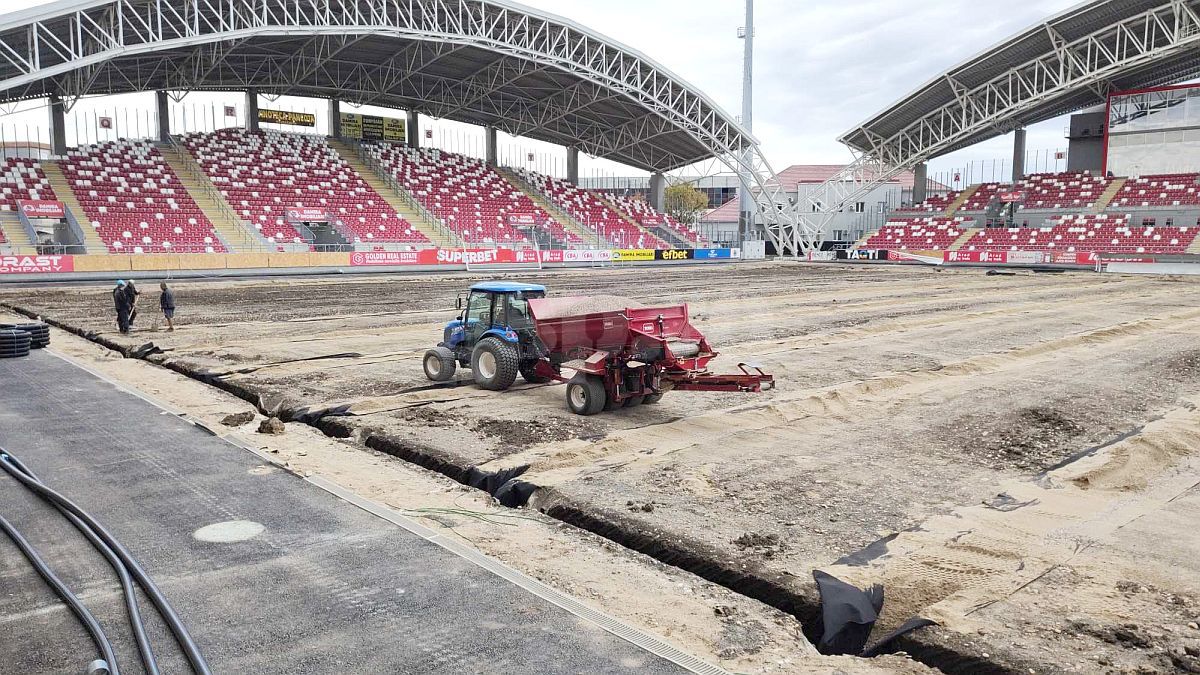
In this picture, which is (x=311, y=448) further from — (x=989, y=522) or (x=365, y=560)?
(x=989, y=522)

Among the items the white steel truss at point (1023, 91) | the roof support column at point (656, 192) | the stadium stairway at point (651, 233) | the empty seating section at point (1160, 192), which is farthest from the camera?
the roof support column at point (656, 192)

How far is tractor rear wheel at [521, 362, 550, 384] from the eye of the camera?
12.9 m

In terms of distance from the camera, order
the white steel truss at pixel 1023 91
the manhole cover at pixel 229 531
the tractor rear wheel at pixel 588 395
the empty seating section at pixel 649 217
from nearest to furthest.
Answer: the manhole cover at pixel 229 531 → the tractor rear wheel at pixel 588 395 → the white steel truss at pixel 1023 91 → the empty seating section at pixel 649 217

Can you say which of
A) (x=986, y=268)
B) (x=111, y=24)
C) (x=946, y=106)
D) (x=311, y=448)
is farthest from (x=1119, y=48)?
(x=311, y=448)

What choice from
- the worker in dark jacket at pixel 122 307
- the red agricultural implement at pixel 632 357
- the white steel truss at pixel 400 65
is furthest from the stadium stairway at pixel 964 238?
the red agricultural implement at pixel 632 357

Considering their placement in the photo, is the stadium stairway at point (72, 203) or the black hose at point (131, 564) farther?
the stadium stairway at point (72, 203)

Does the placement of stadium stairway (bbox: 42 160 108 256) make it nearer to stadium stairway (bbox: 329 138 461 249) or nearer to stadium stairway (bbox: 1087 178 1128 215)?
stadium stairway (bbox: 329 138 461 249)

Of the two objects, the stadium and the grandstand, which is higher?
the grandstand

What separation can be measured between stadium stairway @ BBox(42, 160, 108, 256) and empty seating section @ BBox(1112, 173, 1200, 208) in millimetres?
63520

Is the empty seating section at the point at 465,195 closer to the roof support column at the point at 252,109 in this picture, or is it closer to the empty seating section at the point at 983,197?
the roof support column at the point at 252,109

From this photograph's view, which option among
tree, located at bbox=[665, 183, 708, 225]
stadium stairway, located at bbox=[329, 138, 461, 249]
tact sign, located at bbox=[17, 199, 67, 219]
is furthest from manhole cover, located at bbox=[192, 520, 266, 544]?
tree, located at bbox=[665, 183, 708, 225]

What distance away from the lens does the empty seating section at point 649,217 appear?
72.8m

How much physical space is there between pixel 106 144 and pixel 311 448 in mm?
50871

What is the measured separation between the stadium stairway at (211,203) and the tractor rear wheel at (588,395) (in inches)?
1513
